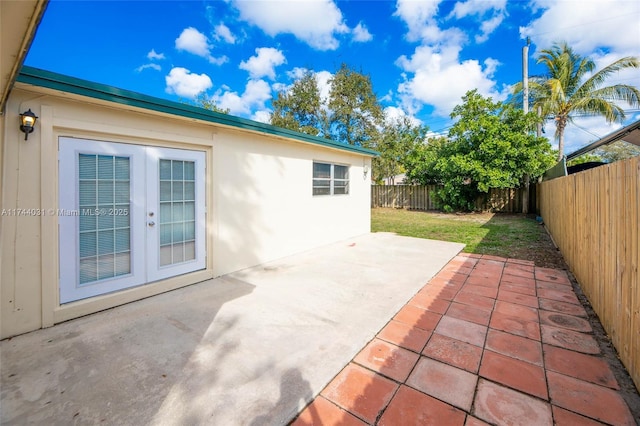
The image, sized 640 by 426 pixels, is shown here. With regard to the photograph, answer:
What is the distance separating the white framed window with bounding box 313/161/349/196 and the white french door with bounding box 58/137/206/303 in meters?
3.06

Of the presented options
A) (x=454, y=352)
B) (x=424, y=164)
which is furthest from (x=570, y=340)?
(x=424, y=164)

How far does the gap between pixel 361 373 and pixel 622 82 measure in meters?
20.4

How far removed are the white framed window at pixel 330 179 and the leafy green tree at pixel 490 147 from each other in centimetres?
714

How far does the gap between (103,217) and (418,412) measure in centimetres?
387

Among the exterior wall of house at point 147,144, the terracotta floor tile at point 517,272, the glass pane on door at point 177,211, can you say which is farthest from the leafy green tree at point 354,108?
the glass pane on door at point 177,211

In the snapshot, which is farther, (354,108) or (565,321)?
(354,108)

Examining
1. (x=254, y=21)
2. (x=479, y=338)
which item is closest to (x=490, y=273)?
(x=479, y=338)

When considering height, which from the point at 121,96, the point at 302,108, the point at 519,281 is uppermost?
the point at 302,108

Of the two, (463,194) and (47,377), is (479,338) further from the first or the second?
(463,194)

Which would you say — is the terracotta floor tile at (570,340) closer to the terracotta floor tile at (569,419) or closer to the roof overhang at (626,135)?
the terracotta floor tile at (569,419)

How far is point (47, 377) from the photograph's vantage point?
220cm

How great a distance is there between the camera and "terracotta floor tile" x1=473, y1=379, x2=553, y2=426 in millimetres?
1795

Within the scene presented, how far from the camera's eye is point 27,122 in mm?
2807

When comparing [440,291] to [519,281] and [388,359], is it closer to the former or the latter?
[519,281]
